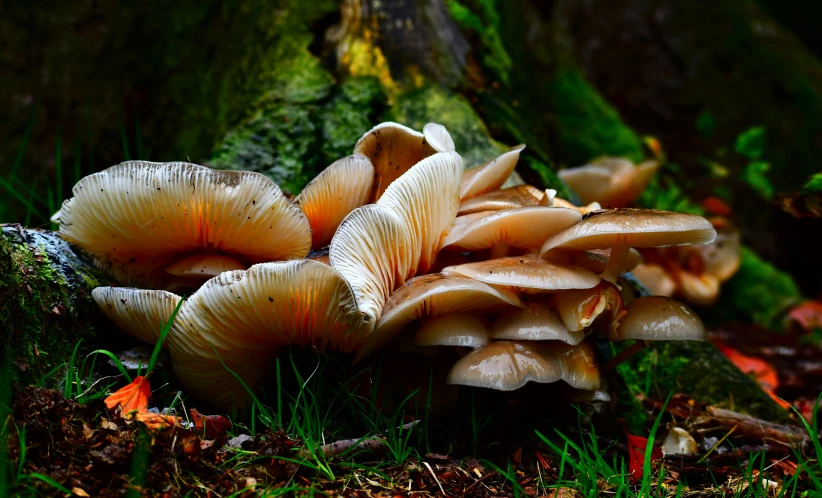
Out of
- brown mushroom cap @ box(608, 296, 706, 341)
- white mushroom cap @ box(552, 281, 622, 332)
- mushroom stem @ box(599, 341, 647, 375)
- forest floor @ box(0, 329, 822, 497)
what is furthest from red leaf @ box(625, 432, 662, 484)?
white mushroom cap @ box(552, 281, 622, 332)

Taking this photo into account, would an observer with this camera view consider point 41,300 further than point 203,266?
No

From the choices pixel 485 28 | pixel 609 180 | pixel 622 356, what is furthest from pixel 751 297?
pixel 622 356

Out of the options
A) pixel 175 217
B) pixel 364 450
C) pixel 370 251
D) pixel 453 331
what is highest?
pixel 175 217

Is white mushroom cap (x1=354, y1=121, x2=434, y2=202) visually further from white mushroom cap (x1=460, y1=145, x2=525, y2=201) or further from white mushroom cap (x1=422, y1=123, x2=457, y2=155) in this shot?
white mushroom cap (x1=460, y1=145, x2=525, y2=201)

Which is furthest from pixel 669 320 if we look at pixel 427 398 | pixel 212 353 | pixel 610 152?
pixel 610 152

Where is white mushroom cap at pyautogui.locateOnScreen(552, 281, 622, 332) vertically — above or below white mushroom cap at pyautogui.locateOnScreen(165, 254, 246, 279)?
below

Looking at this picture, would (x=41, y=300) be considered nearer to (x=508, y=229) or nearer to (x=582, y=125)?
(x=508, y=229)
